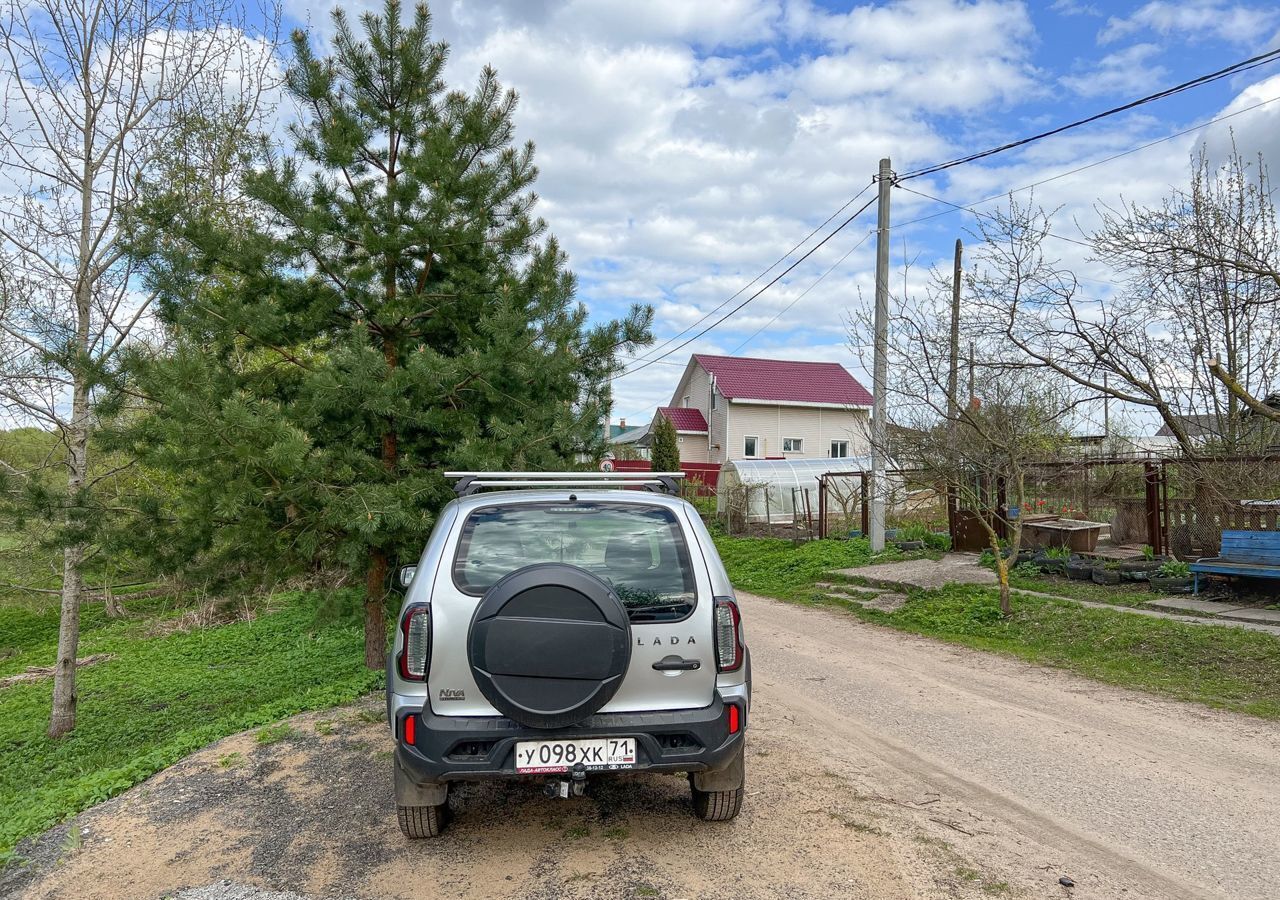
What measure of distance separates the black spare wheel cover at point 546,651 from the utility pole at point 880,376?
1007 centimetres

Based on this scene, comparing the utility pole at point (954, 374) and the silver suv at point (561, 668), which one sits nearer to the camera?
the silver suv at point (561, 668)

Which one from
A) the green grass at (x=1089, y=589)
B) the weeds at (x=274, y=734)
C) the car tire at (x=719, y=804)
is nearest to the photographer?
the car tire at (x=719, y=804)

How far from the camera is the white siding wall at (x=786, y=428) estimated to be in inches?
1389

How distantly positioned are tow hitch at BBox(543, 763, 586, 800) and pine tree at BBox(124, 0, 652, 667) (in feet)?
9.23

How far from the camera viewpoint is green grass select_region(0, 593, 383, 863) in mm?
4973

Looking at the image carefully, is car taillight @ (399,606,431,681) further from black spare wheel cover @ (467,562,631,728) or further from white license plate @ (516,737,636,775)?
white license plate @ (516,737,636,775)

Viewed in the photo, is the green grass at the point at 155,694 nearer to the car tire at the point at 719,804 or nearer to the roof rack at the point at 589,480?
the roof rack at the point at 589,480

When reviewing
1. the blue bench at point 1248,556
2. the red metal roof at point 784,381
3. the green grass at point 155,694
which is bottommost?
the green grass at point 155,694

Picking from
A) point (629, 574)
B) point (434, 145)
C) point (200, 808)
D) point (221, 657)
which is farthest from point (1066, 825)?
point (221, 657)

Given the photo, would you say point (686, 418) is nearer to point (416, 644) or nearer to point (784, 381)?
point (784, 381)

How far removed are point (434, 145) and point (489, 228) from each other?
1187 mm

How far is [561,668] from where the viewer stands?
10.4 feet

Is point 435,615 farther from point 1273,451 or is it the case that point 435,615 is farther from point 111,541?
point 1273,451

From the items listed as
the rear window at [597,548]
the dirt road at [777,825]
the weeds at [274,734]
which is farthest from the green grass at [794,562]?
the rear window at [597,548]
